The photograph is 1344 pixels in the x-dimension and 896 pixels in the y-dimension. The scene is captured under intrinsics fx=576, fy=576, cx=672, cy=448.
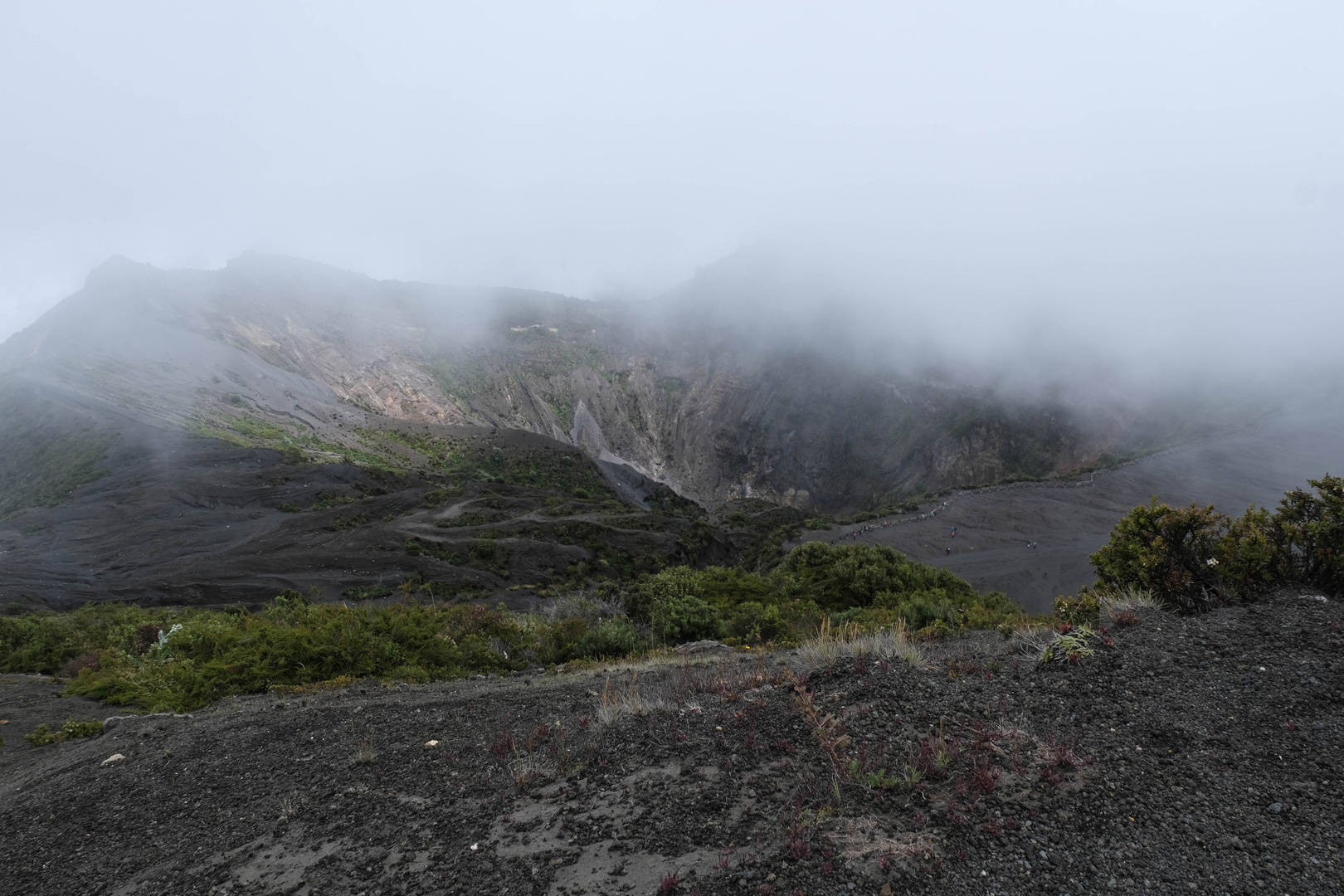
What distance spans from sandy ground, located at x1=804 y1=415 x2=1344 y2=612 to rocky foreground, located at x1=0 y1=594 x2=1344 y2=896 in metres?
37.7

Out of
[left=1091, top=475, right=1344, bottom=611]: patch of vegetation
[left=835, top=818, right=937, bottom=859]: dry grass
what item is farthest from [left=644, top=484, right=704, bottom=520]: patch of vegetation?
[left=835, top=818, right=937, bottom=859]: dry grass

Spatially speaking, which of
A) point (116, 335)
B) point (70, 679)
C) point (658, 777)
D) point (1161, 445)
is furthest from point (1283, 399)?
point (116, 335)

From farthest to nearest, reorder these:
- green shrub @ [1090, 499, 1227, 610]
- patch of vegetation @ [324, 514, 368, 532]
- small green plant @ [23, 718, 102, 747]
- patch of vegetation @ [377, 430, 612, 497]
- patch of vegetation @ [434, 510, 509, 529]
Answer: patch of vegetation @ [377, 430, 612, 497] < patch of vegetation @ [434, 510, 509, 529] < patch of vegetation @ [324, 514, 368, 532] < small green plant @ [23, 718, 102, 747] < green shrub @ [1090, 499, 1227, 610]

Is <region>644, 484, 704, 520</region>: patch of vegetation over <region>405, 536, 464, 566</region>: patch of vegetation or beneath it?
beneath

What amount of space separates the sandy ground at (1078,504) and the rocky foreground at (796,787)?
37.7 m

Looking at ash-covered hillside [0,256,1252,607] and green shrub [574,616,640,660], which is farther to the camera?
ash-covered hillside [0,256,1252,607]

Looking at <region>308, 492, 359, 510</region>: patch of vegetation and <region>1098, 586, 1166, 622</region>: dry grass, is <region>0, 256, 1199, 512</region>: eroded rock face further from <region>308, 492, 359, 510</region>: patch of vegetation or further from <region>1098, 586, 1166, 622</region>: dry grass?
<region>1098, 586, 1166, 622</region>: dry grass

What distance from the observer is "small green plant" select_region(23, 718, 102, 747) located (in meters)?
7.76

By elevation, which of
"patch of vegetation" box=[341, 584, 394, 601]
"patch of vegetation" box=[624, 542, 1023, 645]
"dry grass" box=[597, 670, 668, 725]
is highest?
"dry grass" box=[597, 670, 668, 725]

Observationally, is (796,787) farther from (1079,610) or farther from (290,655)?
(290,655)

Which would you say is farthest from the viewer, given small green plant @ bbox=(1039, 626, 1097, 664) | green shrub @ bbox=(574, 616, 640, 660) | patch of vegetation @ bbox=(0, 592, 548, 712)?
green shrub @ bbox=(574, 616, 640, 660)

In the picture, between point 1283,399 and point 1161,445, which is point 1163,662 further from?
point 1283,399

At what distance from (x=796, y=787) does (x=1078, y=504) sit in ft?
203

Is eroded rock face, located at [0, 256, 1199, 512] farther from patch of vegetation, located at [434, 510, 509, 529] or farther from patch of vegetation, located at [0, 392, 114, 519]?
patch of vegetation, located at [434, 510, 509, 529]
